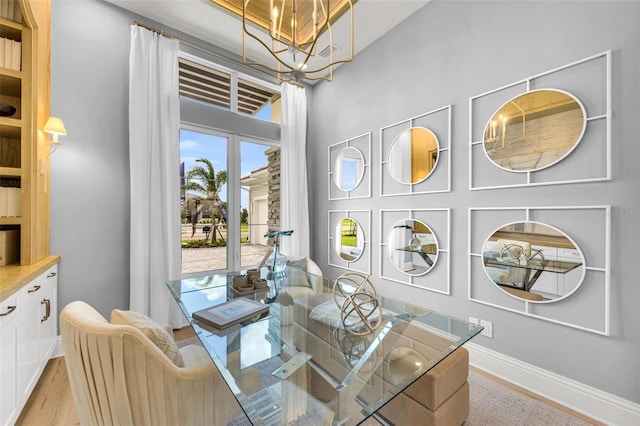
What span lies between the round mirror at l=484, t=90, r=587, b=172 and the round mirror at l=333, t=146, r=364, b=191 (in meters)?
1.43

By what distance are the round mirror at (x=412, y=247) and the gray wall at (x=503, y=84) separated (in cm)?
19

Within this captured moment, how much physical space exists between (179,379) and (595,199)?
2473 millimetres

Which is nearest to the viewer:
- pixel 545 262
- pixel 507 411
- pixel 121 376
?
pixel 121 376

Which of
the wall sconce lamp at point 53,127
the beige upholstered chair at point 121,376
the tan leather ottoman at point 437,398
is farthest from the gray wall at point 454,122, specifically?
the beige upholstered chair at point 121,376

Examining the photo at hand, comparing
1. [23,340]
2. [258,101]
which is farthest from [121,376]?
[258,101]

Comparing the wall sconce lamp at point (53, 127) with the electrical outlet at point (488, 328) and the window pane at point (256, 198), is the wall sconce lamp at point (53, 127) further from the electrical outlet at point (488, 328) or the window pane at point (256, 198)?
the electrical outlet at point (488, 328)

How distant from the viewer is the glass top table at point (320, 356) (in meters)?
0.85

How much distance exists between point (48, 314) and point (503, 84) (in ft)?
13.0

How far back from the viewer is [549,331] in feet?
5.79

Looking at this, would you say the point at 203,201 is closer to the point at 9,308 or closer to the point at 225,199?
the point at 225,199

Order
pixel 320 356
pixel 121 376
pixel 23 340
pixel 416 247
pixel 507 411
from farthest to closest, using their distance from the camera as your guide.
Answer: pixel 416 247 < pixel 507 411 < pixel 23 340 < pixel 320 356 < pixel 121 376

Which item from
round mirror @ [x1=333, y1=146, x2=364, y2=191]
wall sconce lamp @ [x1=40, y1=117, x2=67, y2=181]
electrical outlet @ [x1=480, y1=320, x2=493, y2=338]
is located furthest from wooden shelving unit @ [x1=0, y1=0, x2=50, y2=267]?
electrical outlet @ [x1=480, y1=320, x2=493, y2=338]

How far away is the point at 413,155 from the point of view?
257 cm

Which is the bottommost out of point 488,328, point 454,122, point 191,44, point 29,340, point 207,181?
point 488,328
